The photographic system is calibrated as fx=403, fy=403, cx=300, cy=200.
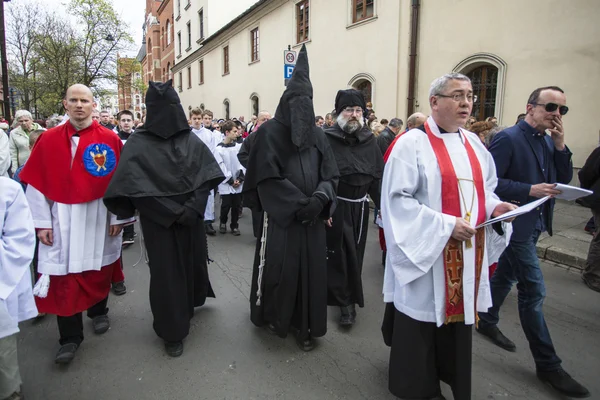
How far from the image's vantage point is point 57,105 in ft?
77.4

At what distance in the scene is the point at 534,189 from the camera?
111 inches

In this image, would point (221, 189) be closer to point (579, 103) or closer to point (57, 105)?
point (579, 103)

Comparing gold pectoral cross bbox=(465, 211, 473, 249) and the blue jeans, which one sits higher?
gold pectoral cross bbox=(465, 211, 473, 249)

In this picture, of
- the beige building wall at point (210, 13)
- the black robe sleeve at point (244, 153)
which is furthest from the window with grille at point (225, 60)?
the black robe sleeve at point (244, 153)

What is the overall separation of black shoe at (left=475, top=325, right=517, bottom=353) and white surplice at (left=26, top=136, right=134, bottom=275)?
3.16m

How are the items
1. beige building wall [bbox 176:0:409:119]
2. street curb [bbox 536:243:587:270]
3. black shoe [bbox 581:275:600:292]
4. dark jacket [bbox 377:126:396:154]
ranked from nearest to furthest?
black shoe [bbox 581:275:600:292] < street curb [bbox 536:243:587:270] < dark jacket [bbox 377:126:396:154] < beige building wall [bbox 176:0:409:119]

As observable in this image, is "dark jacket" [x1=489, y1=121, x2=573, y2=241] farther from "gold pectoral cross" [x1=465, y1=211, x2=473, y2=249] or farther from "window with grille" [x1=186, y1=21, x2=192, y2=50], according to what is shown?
"window with grille" [x1=186, y1=21, x2=192, y2=50]

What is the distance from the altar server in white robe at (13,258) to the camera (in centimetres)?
210

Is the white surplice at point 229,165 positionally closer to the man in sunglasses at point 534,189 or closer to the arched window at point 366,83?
the man in sunglasses at point 534,189

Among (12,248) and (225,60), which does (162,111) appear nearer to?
(12,248)

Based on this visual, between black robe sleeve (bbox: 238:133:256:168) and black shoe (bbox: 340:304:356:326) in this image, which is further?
black robe sleeve (bbox: 238:133:256:168)

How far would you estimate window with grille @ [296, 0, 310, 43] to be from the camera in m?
16.7

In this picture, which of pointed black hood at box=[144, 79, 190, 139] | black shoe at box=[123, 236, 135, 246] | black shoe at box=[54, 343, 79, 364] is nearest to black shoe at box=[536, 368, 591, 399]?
pointed black hood at box=[144, 79, 190, 139]

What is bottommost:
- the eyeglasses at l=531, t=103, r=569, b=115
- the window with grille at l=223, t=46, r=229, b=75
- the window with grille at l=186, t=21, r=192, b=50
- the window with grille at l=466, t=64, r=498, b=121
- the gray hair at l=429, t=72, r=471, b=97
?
the eyeglasses at l=531, t=103, r=569, b=115
